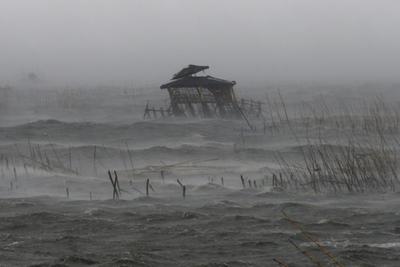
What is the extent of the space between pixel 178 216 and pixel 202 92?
24134 millimetres

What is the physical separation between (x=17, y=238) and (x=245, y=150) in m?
13.2

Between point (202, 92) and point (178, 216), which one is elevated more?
point (202, 92)

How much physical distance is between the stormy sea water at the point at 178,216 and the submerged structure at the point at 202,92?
474 inches

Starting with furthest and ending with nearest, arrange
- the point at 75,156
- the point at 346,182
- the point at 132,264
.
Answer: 1. the point at 75,156
2. the point at 346,182
3. the point at 132,264

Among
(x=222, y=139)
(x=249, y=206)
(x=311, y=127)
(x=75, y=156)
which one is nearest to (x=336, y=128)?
(x=311, y=127)

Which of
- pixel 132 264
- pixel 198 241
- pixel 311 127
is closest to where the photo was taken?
pixel 132 264

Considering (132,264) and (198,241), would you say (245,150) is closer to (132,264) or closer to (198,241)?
(198,241)

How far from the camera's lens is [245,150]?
2188 cm

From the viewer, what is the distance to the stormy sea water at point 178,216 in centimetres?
833

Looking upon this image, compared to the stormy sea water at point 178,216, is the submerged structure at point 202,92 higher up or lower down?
higher up

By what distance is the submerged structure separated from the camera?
108 feet

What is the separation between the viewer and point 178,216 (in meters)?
11.1

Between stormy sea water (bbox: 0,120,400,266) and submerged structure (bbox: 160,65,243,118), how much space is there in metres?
12.0

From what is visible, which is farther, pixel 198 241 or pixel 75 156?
pixel 75 156
